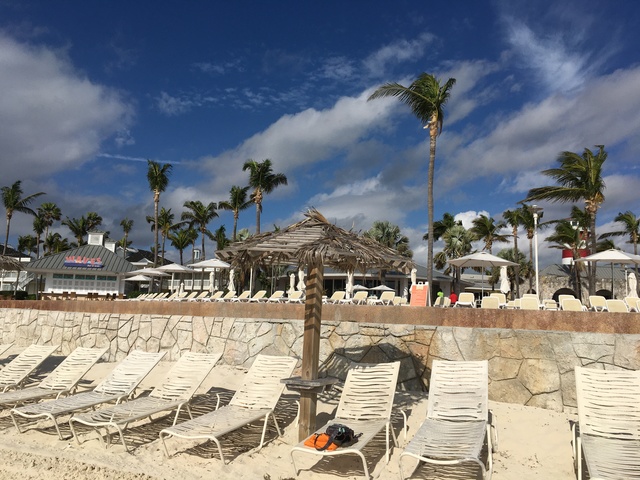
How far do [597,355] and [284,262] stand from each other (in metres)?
4.92

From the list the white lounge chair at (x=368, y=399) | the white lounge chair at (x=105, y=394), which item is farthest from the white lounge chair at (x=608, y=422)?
the white lounge chair at (x=105, y=394)

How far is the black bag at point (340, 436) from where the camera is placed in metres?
4.94

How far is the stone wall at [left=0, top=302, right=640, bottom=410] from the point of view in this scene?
24.1 feet

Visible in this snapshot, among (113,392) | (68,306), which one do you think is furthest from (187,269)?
(113,392)

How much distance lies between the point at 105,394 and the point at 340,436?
397 centimetres

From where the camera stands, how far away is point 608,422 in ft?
16.5

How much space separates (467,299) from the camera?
13.3 meters

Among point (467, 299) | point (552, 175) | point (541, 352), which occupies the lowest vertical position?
point (541, 352)

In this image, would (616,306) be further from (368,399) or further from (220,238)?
(220,238)

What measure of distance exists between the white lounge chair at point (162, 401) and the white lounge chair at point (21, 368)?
2.59 meters

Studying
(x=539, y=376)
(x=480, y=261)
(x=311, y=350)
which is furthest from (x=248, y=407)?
(x=480, y=261)

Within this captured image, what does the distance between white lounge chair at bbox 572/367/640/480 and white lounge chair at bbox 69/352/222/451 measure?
180 inches

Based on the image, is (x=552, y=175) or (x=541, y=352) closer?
(x=541, y=352)

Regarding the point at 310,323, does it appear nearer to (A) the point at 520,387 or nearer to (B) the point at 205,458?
(B) the point at 205,458
